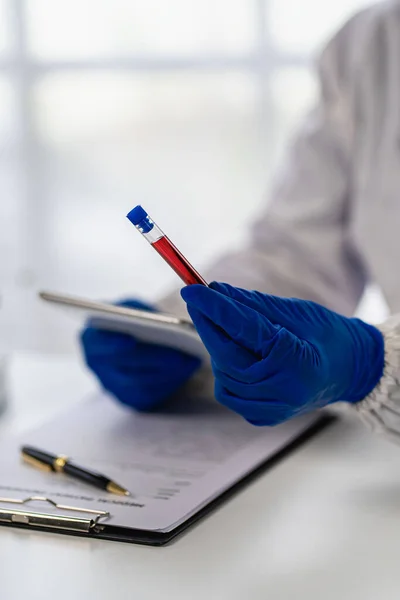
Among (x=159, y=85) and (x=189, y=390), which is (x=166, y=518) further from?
(x=159, y=85)

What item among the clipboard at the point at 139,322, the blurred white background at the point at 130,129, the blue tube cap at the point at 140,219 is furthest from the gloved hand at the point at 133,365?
the blurred white background at the point at 130,129

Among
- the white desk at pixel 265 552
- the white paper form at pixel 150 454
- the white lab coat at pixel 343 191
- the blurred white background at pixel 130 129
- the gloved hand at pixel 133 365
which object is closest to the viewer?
the white desk at pixel 265 552

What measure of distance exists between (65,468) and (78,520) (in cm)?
10

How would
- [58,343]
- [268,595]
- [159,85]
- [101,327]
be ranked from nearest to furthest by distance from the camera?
[268,595]
[101,327]
[58,343]
[159,85]

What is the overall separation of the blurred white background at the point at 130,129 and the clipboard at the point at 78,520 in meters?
1.76

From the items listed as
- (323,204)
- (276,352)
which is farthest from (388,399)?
(323,204)

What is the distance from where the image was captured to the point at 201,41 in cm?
267

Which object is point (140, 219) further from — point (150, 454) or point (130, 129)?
point (130, 129)

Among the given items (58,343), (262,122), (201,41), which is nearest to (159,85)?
(201,41)

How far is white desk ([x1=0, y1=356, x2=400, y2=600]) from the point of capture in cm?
60

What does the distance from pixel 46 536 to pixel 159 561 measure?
10cm

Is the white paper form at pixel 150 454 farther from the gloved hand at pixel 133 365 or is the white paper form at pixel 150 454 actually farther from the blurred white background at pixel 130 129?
the blurred white background at pixel 130 129

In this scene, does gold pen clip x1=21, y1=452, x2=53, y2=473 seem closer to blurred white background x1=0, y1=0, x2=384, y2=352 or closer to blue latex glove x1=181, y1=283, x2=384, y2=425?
blue latex glove x1=181, y1=283, x2=384, y2=425

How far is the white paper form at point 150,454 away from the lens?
0.73 m
